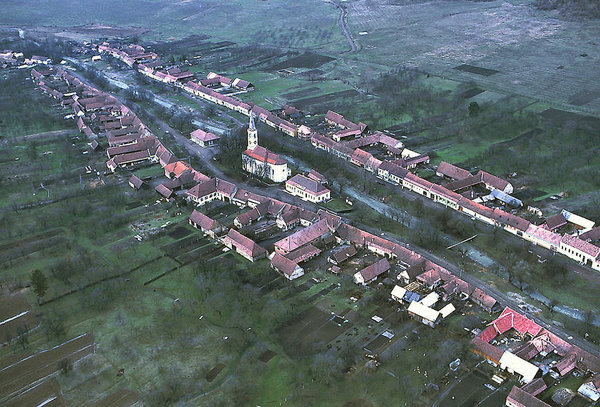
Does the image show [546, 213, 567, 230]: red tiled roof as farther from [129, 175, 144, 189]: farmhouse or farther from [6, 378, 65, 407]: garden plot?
[6, 378, 65, 407]: garden plot

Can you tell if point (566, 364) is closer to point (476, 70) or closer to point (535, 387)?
point (535, 387)

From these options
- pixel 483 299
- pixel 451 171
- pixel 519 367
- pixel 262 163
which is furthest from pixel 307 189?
pixel 519 367

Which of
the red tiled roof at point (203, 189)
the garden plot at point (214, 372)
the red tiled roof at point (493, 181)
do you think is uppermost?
the red tiled roof at point (493, 181)

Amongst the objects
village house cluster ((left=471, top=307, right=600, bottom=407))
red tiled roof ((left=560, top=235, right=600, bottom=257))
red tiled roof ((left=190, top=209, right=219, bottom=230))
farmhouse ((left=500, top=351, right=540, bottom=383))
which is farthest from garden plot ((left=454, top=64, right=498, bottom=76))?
farmhouse ((left=500, top=351, right=540, bottom=383))

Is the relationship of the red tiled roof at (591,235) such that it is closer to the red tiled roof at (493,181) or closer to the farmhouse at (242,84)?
the red tiled roof at (493,181)

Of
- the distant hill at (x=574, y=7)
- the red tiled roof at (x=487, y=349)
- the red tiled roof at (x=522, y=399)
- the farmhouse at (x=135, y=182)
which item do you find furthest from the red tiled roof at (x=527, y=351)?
the distant hill at (x=574, y=7)

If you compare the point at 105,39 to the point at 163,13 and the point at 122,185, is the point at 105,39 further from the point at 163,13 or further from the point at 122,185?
the point at 122,185

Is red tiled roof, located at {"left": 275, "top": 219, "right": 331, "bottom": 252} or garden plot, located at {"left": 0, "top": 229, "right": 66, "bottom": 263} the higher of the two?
red tiled roof, located at {"left": 275, "top": 219, "right": 331, "bottom": 252}

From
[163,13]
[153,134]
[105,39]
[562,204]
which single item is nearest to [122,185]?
[153,134]
